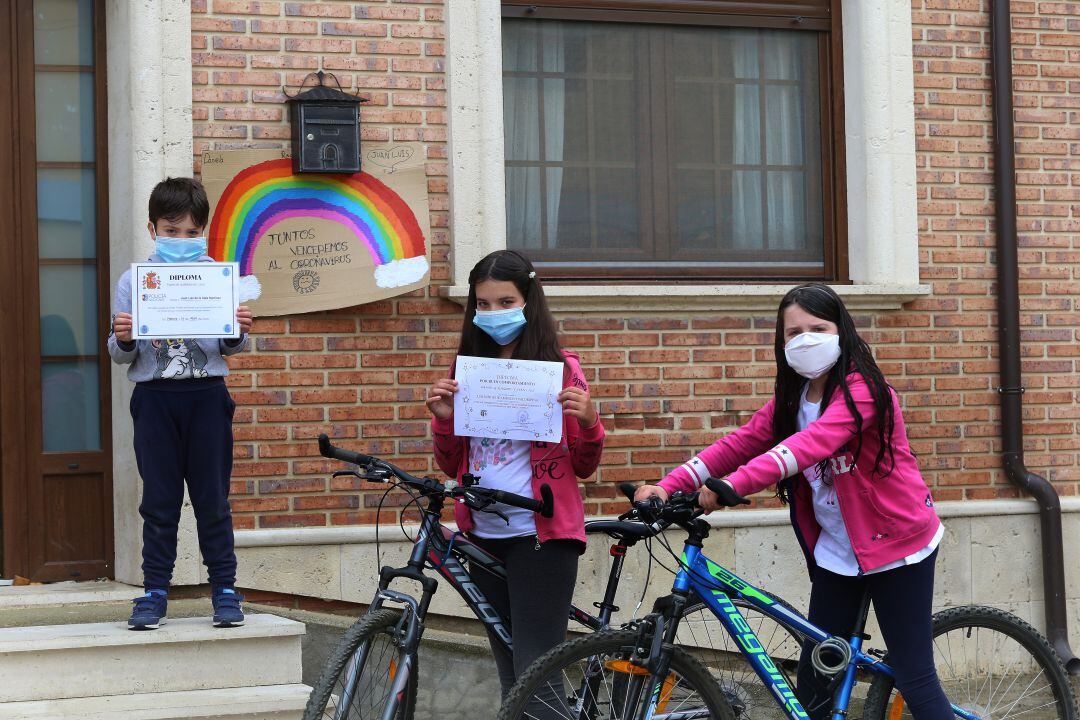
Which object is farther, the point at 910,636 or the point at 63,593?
the point at 63,593

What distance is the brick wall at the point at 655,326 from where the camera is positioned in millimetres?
6039

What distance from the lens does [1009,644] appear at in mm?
4402

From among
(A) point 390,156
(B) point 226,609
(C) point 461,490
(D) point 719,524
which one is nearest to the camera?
(C) point 461,490

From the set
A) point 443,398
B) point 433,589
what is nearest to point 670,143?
point 443,398

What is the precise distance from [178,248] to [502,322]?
1416 mm

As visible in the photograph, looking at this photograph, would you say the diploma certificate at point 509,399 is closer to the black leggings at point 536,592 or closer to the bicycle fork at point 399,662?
the black leggings at point 536,592

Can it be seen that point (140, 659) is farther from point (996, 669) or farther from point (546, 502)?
point (996, 669)

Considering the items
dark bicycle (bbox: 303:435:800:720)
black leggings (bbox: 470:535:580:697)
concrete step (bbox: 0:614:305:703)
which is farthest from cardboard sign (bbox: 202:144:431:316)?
black leggings (bbox: 470:535:580:697)

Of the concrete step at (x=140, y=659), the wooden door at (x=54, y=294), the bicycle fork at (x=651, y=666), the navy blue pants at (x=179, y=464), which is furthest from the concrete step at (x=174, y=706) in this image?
the bicycle fork at (x=651, y=666)

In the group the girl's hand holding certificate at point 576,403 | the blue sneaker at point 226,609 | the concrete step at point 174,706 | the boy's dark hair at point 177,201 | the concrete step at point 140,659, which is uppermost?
the boy's dark hair at point 177,201

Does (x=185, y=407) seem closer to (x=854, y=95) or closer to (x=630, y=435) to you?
(x=630, y=435)

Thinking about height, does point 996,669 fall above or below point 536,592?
below

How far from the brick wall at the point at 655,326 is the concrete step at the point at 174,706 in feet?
3.78

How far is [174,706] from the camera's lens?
4848 millimetres
